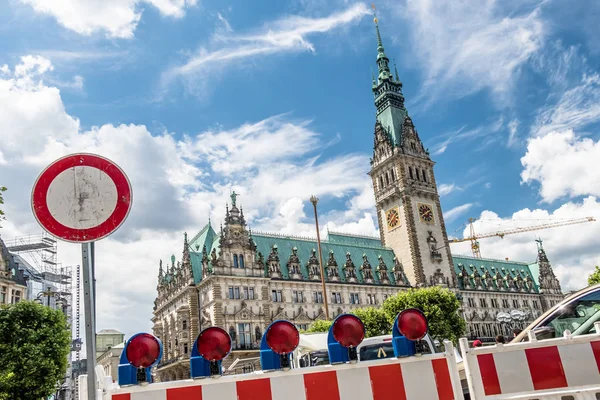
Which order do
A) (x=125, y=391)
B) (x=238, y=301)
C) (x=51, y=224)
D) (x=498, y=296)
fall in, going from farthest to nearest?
(x=498, y=296)
(x=238, y=301)
(x=51, y=224)
(x=125, y=391)

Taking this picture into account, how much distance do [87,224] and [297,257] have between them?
62154 mm

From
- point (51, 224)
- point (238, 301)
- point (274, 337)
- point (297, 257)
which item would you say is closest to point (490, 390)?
point (274, 337)

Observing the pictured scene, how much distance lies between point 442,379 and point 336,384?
1.16 meters

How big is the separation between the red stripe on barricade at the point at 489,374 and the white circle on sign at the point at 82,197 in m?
4.13

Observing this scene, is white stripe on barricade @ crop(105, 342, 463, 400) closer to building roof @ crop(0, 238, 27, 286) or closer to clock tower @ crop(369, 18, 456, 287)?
building roof @ crop(0, 238, 27, 286)

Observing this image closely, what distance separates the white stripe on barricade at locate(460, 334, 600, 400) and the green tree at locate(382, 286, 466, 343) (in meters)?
47.5

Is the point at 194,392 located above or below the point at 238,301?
below

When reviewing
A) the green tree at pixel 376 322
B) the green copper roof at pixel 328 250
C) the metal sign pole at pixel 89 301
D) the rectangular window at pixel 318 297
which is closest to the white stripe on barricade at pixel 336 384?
the metal sign pole at pixel 89 301

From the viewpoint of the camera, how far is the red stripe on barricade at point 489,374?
516 centimetres

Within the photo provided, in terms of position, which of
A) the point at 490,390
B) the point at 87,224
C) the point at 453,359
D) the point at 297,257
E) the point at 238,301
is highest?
the point at 297,257

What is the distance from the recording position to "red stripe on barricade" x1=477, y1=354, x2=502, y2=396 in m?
5.16

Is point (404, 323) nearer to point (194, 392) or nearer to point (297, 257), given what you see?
point (194, 392)

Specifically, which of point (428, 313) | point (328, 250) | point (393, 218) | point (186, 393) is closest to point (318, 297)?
point (328, 250)

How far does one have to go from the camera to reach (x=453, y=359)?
5242mm
